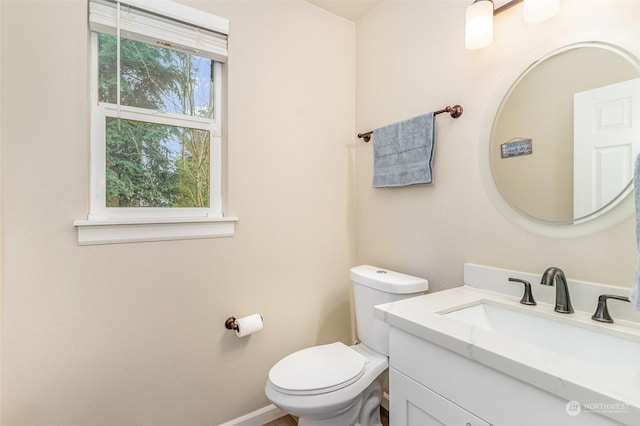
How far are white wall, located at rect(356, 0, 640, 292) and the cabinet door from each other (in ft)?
1.94

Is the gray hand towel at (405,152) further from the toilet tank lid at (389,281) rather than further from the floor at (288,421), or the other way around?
the floor at (288,421)

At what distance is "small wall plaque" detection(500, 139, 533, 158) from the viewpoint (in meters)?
1.11

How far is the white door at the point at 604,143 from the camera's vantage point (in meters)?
0.87

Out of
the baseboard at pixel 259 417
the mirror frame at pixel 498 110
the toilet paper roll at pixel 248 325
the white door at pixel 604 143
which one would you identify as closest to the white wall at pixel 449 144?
the mirror frame at pixel 498 110

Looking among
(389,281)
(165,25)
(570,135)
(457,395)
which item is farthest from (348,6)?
(457,395)

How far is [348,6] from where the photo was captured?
1.76 metres

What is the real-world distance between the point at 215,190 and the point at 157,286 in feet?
1.74

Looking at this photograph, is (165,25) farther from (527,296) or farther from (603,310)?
(603,310)

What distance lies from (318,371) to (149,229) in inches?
37.9

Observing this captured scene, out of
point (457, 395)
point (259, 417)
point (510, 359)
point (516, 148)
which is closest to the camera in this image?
point (510, 359)

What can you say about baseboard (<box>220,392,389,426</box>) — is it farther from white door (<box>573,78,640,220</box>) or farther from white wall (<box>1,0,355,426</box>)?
white door (<box>573,78,640,220</box>)

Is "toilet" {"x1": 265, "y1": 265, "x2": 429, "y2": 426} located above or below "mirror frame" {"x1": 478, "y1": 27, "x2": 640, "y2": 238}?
below

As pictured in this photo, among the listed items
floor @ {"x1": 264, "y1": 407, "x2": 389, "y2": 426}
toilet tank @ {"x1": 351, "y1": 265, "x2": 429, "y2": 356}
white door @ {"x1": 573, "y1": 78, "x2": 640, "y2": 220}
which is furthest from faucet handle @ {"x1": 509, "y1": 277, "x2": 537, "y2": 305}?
floor @ {"x1": 264, "y1": 407, "x2": 389, "y2": 426}

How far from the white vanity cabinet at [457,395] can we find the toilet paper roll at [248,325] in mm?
736
